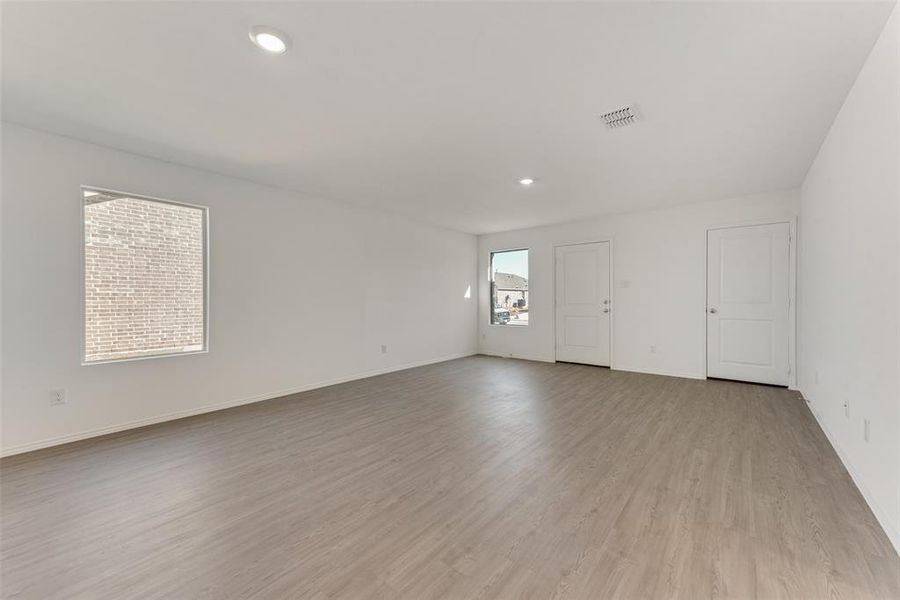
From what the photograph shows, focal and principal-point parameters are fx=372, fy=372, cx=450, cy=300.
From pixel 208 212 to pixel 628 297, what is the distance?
582cm

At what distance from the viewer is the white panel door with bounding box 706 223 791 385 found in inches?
186

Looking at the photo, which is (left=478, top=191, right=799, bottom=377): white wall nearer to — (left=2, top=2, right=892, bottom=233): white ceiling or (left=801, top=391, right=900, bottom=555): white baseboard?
(left=2, top=2, right=892, bottom=233): white ceiling

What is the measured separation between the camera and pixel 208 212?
155 inches

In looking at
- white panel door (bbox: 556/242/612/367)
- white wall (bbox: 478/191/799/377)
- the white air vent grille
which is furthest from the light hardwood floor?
white panel door (bbox: 556/242/612/367)

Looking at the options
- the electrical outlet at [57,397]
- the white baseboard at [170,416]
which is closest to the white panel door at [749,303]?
the white baseboard at [170,416]

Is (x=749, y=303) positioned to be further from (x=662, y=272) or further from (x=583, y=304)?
(x=583, y=304)

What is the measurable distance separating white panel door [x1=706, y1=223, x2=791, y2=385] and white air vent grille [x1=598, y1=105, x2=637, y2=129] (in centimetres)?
335

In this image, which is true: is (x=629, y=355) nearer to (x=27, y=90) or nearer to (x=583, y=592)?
(x=583, y=592)

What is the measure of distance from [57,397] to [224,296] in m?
1.51

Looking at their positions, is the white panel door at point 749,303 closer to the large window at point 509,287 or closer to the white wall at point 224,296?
the large window at point 509,287

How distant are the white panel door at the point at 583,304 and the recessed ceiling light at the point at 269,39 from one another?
5.42m

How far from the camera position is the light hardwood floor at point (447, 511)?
5.11ft

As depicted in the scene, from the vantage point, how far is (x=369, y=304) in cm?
558

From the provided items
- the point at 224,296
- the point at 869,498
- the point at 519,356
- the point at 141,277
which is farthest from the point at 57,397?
the point at 519,356
